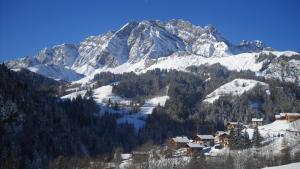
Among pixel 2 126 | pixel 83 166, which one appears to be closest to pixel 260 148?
pixel 83 166

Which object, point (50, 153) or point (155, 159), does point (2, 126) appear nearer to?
point (50, 153)

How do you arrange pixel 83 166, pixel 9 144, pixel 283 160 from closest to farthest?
pixel 283 160, pixel 83 166, pixel 9 144

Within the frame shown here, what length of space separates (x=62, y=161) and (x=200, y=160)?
164ft

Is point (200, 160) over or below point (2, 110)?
below

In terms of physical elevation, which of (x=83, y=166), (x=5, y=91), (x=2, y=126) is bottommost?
(x=83, y=166)

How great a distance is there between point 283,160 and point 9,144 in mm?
95668

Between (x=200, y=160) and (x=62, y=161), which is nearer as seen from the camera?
(x=200, y=160)

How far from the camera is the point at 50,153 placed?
197 meters

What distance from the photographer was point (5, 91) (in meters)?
199

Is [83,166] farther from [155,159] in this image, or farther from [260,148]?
[260,148]

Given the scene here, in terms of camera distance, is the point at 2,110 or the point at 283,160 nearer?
the point at 283,160

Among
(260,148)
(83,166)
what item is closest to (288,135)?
(260,148)

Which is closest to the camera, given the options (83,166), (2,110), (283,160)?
(283,160)

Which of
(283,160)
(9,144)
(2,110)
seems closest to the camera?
(283,160)
